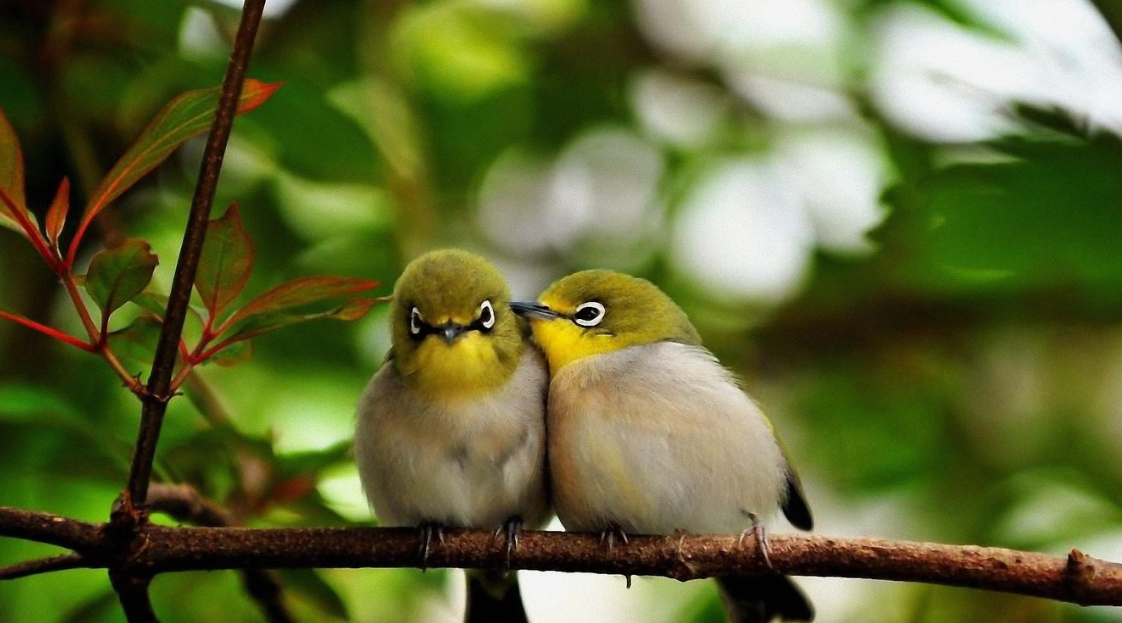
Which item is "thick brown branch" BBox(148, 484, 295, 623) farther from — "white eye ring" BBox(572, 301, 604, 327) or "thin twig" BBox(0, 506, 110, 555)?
"white eye ring" BBox(572, 301, 604, 327)

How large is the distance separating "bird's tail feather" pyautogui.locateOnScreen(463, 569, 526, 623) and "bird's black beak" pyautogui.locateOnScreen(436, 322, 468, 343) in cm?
83

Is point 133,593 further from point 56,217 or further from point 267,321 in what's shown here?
point 56,217

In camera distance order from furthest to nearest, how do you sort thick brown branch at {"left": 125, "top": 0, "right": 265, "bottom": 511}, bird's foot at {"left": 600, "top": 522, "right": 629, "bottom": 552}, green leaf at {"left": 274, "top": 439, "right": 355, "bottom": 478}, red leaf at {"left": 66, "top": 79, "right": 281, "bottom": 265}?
1. green leaf at {"left": 274, "top": 439, "right": 355, "bottom": 478}
2. bird's foot at {"left": 600, "top": 522, "right": 629, "bottom": 552}
3. red leaf at {"left": 66, "top": 79, "right": 281, "bottom": 265}
4. thick brown branch at {"left": 125, "top": 0, "right": 265, "bottom": 511}

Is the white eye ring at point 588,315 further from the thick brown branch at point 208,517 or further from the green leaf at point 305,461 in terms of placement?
the thick brown branch at point 208,517

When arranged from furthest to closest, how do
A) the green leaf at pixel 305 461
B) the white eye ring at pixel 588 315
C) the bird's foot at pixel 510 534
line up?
the white eye ring at pixel 588 315 → the green leaf at pixel 305 461 → the bird's foot at pixel 510 534

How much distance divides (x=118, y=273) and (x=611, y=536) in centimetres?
125

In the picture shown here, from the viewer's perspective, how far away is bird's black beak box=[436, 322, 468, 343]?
3.31m

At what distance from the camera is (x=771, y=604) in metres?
3.67

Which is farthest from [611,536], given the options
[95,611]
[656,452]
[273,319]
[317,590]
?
[95,611]

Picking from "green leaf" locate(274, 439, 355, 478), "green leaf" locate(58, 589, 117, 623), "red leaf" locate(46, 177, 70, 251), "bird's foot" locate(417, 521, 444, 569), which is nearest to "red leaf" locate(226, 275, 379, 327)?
"red leaf" locate(46, 177, 70, 251)

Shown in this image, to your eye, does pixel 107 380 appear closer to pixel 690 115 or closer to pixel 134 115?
pixel 134 115

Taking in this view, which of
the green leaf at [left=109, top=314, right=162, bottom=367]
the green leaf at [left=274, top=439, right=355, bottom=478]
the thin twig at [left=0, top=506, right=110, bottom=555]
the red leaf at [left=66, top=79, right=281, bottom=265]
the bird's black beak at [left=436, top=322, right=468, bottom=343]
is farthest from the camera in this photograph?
the bird's black beak at [left=436, top=322, right=468, bottom=343]

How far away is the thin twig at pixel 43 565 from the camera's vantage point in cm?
221

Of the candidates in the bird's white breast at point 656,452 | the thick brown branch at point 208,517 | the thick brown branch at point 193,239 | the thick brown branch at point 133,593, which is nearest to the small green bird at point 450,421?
the bird's white breast at point 656,452
